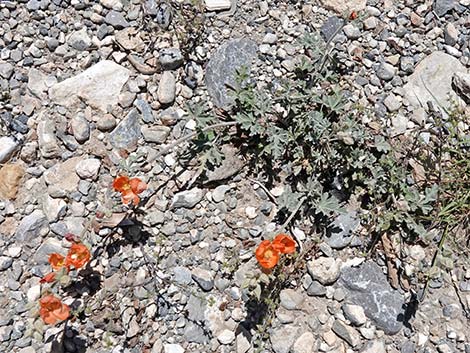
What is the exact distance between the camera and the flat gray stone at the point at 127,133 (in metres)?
4.43

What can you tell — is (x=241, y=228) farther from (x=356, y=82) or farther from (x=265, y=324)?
(x=356, y=82)

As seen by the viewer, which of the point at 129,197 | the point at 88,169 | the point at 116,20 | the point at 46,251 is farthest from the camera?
the point at 116,20

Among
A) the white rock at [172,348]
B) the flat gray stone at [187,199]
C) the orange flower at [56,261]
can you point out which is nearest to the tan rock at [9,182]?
the orange flower at [56,261]

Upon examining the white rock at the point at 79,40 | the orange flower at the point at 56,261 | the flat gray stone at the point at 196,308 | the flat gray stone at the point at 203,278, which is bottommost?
the flat gray stone at the point at 196,308

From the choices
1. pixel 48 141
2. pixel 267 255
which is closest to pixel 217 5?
pixel 48 141

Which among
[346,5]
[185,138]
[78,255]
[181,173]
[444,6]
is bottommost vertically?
[78,255]

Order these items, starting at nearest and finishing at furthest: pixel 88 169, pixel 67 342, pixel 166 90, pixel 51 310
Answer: pixel 51 310 → pixel 67 342 → pixel 88 169 → pixel 166 90

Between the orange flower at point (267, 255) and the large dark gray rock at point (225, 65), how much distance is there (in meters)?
1.10

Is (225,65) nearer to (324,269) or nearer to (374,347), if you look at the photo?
(324,269)

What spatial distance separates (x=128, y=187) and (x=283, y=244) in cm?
103

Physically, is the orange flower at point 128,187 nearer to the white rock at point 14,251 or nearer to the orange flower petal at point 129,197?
the orange flower petal at point 129,197

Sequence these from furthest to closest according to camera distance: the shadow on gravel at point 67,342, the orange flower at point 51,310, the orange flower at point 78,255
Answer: the shadow on gravel at point 67,342
the orange flower at point 78,255
the orange flower at point 51,310

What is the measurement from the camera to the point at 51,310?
3811 mm

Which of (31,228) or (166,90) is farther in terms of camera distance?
(166,90)
